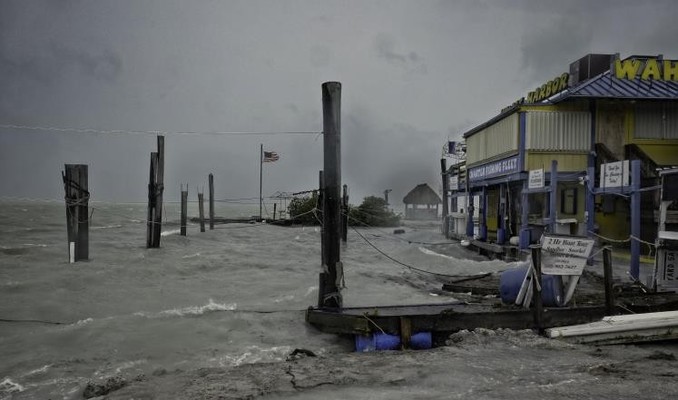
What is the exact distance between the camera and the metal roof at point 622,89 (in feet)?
A: 61.9

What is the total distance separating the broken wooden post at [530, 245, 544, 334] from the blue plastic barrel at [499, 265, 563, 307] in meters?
0.50

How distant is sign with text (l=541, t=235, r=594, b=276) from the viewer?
7.89 m

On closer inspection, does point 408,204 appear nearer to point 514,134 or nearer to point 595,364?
point 514,134

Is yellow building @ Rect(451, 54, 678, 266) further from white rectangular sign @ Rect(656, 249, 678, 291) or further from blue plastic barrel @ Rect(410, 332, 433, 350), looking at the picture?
blue plastic barrel @ Rect(410, 332, 433, 350)

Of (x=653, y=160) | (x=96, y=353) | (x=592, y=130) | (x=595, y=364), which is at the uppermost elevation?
(x=592, y=130)

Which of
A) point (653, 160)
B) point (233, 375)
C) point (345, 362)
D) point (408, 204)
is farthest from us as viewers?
point (408, 204)

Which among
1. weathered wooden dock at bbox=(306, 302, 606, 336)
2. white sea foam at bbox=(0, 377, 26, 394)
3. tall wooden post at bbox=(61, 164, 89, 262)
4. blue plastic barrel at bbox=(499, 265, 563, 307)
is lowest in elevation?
white sea foam at bbox=(0, 377, 26, 394)

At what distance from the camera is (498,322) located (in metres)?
7.88

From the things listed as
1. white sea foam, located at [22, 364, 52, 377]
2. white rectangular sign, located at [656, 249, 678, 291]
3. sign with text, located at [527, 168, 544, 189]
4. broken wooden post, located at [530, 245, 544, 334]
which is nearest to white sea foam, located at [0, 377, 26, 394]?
white sea foam, located at [22, 364, 52, 377]

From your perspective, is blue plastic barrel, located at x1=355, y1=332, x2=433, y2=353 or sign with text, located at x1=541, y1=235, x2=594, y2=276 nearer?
blue plastic barrel, located at x1=355, y1=332, x2=433, y2=353

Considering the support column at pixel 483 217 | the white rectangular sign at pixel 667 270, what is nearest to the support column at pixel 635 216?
the white rectangular sign at pixel 667 270

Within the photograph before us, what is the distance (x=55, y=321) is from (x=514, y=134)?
56.0 feet

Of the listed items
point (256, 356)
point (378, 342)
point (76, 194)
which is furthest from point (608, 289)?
point (76, 194)

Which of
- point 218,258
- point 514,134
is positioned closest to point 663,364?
point 514,134
